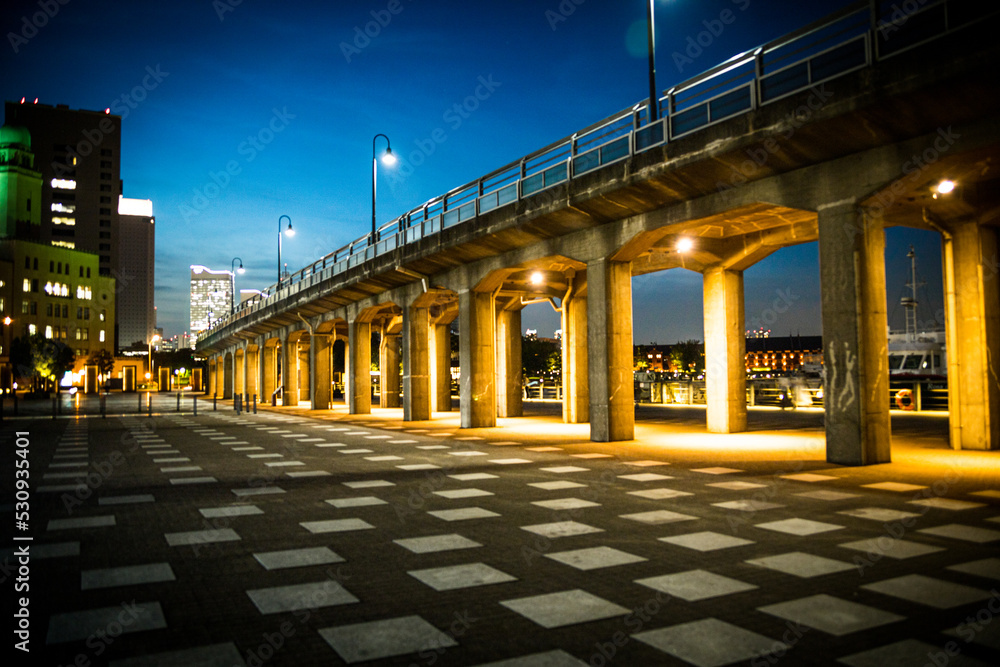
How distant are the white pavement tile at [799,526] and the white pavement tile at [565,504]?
2.50 m

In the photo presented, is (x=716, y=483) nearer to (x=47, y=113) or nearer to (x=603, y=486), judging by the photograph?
(x=603, y=486)

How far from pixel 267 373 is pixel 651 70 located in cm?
5375

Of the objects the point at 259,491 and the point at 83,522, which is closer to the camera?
the point at 83,522

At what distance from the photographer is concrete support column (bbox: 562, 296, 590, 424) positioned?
2925 cm

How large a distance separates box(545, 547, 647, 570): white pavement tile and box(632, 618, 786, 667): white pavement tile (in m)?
1.76

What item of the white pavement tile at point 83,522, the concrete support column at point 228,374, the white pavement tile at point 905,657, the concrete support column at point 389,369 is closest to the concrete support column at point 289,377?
the concrete support column at point 389,369

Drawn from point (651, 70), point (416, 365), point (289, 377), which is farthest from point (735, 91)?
point (289, 377)

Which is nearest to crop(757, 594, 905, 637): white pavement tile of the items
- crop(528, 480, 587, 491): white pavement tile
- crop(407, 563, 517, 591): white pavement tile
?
crop(407, 563, 517, 591): white pavement tile

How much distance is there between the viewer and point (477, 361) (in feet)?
91.2

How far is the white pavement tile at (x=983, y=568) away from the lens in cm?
639

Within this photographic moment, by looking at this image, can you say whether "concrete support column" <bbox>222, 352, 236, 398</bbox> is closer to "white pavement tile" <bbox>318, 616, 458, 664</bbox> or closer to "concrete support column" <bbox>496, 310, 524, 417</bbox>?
"concrete support column" <bbox>496, 310, 524, 417</bbox>

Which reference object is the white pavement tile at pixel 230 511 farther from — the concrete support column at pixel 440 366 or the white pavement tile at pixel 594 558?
the concrete support column at pixel 440 366

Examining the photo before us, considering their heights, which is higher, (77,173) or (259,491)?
(77,173)

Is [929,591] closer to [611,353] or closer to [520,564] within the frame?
[520,564]
